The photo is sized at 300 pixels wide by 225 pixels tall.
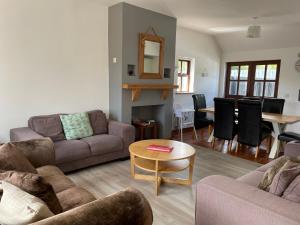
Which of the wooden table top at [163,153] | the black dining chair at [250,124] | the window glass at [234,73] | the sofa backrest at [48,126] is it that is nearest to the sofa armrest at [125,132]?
the wooden table top at [163,153]

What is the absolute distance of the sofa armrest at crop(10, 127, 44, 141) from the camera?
295 centimetres

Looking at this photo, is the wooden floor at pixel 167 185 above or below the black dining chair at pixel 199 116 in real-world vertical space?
below

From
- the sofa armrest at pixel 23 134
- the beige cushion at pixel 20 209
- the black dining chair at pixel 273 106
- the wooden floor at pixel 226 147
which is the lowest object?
the wooden floor at pixel 226 147

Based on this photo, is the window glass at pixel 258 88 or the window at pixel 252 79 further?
the window glass at pixel 258 88

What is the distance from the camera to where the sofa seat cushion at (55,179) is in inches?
74.5

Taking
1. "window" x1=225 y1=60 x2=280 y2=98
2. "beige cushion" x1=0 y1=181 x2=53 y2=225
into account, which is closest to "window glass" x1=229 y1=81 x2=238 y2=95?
"window" x1=225 y1=60 x2=280 y2=98

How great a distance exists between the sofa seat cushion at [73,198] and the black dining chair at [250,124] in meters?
3.06

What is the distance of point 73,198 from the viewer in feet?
5.50

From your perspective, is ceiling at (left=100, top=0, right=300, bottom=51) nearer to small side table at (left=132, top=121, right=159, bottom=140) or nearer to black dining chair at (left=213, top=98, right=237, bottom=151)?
black dining chair at (left=213, top=98, right=237, bottom=151)

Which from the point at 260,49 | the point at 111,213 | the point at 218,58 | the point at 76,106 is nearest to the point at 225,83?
the point at 218,58

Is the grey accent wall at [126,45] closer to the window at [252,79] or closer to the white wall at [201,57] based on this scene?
the white wall at [201,57]

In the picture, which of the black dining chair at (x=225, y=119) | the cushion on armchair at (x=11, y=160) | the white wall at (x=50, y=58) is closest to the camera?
the cushion on armchair at (x=11, y=160)

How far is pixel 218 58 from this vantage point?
6816 mm

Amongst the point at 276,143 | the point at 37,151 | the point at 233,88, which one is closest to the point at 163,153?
the point at 37,151
